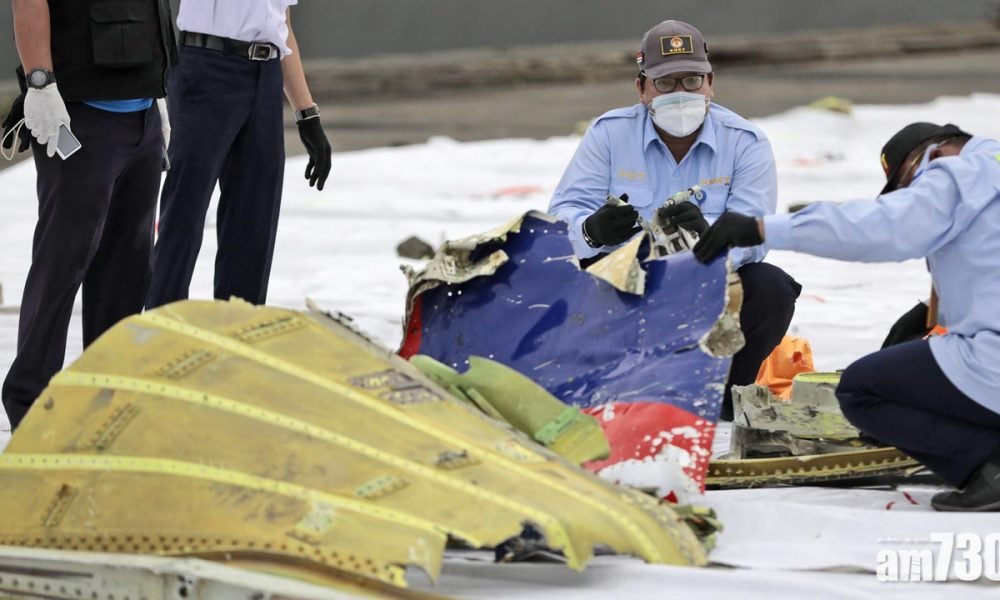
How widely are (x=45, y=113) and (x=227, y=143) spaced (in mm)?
795

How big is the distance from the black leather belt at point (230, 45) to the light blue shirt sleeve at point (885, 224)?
1.90m

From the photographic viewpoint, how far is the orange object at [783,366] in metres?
4.50

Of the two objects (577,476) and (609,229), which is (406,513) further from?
(609,229)

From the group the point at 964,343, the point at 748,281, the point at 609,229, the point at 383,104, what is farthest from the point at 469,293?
the point at 383,104

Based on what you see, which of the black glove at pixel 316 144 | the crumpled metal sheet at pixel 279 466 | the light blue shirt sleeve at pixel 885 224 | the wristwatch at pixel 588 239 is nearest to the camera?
the crumpled metal sheet at pixel 279 466

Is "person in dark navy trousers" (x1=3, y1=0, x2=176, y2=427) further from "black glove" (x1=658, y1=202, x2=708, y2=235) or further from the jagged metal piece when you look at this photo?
the jagged metal piece

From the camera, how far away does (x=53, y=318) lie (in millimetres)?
4051

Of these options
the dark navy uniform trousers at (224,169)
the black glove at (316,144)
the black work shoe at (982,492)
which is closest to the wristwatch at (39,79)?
the dark navy uniform trousers at (224,169)

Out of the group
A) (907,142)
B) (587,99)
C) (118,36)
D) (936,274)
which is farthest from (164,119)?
(587,99)

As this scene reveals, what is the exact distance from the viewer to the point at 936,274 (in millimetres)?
3438

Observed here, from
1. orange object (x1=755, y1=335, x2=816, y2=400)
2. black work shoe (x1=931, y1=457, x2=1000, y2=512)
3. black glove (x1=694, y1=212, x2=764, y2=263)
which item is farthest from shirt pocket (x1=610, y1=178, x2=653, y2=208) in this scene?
black work shoe (x1=931, y1=457, x2=1000, y2=512)

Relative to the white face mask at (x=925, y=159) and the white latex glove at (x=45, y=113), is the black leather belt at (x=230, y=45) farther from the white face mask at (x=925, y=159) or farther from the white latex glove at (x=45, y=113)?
the white face mask at (x=925, y=159)

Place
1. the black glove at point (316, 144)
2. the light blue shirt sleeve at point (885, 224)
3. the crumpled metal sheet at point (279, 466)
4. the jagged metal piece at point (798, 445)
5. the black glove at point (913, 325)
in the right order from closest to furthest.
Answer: the crumpled metal sheet at point (279, 466) → the light blue shirt sleeve at point (885, 224) → the jagged metal piece at point (798, 445) → the black glove at point (913, 325) → the black glove at point (316, 144)

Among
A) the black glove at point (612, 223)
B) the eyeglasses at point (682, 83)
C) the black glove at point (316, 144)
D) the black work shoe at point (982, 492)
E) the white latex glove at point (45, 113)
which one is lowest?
the black work shoe at point (982, 492)
